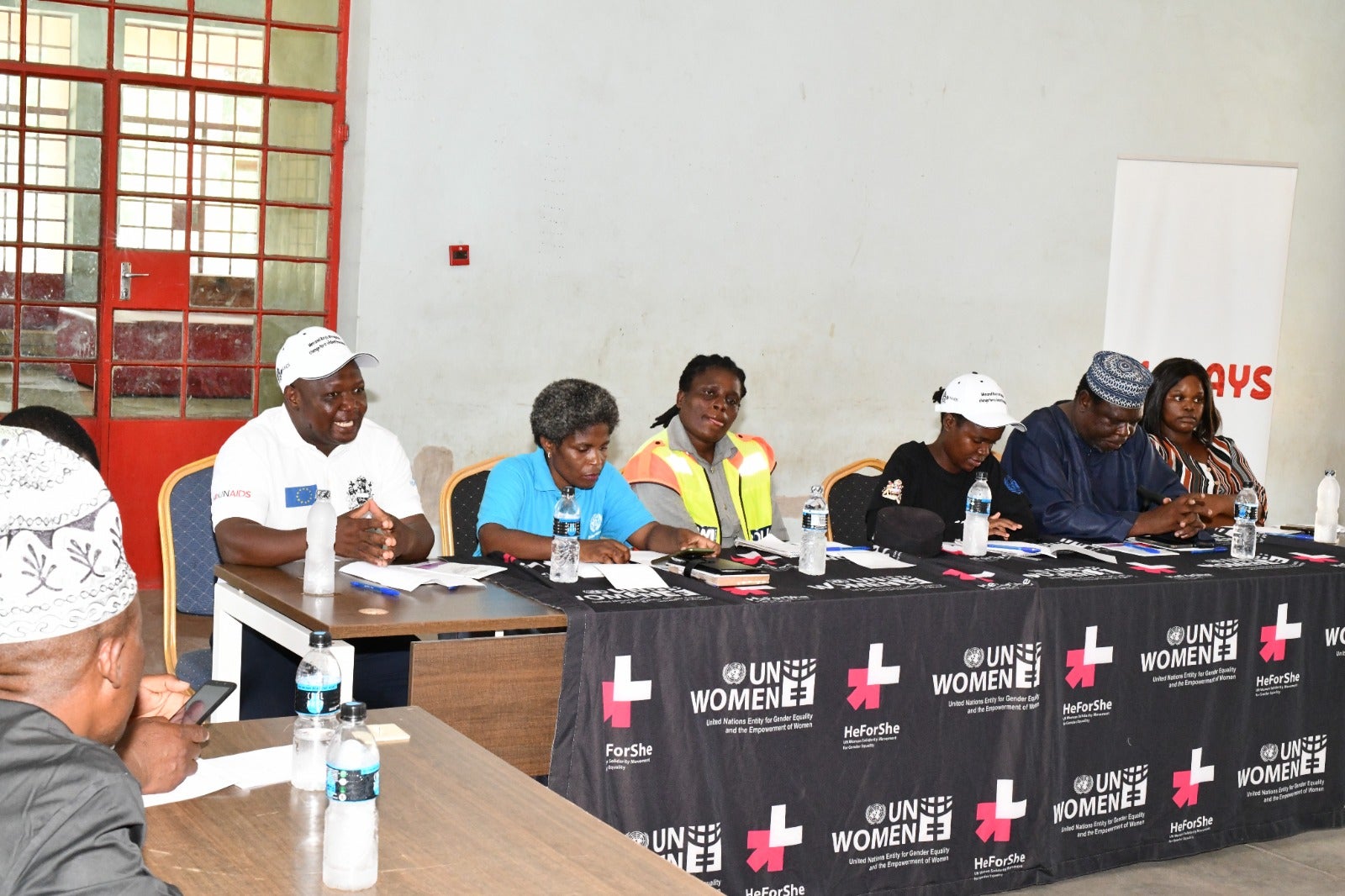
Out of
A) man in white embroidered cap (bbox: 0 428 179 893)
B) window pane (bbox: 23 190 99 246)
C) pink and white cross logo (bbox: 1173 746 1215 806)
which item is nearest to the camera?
man in white embroidered cap (bbox: 0 428 179 893)

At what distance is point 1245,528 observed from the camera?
4.36 metres

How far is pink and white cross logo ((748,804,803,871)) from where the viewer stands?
3287 millimetres

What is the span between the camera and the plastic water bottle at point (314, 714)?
76.6 inches

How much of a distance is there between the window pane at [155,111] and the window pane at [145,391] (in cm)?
102

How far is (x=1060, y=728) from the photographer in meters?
3.68

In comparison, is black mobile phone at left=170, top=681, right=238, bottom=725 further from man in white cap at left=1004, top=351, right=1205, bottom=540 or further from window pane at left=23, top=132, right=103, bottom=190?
window pane at left=23, top=132, right=103, bottom=190

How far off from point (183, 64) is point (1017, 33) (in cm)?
418

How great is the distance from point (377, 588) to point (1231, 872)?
101 inches

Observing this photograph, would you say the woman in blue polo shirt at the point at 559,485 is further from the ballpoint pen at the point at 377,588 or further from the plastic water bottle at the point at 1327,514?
the plastic water bottle at the point at 1327,514

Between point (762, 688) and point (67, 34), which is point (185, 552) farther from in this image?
point (67, 34)

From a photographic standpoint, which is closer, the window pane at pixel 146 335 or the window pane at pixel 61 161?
the window pane at pixel 61 161

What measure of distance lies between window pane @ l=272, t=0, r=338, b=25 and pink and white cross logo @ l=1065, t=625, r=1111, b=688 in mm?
4215

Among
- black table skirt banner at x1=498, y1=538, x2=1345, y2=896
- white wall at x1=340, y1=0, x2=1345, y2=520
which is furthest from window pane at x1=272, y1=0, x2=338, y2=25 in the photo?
black table skirt banner at x1=498, y1=538, x2=1345, y2=896

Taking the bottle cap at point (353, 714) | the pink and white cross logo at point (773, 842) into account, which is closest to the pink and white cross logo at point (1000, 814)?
the pink and white cross logo at point (773, 842)
